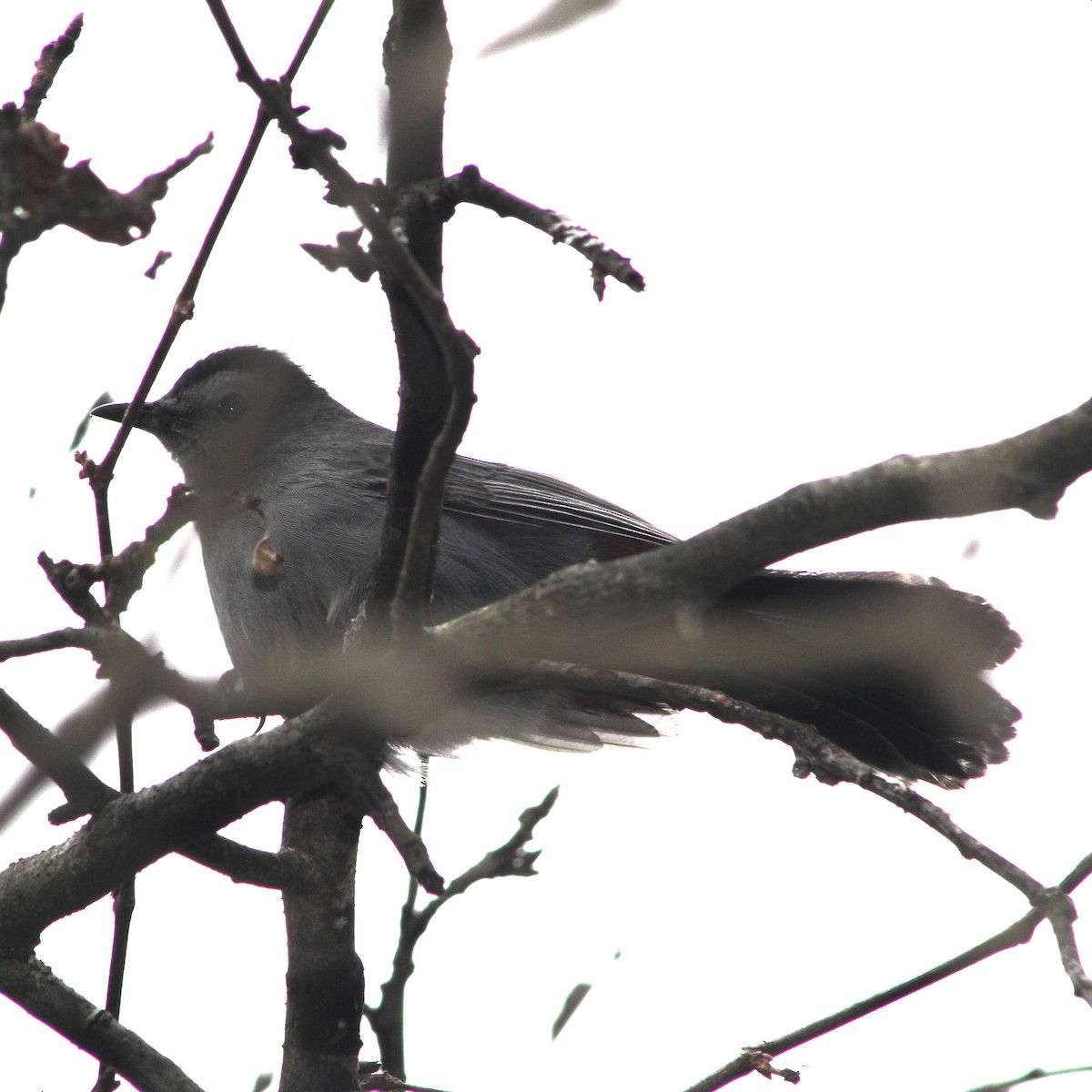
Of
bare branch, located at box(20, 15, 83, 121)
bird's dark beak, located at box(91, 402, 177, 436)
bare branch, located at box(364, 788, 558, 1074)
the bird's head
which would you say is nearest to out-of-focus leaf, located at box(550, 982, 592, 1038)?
bare branch, located at box(364, 788, 558, 1074)

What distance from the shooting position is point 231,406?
19.9 ft

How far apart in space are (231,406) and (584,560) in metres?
2.10

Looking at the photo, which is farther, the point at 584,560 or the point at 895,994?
the point at 584,560

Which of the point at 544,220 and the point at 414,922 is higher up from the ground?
the point at 544,220

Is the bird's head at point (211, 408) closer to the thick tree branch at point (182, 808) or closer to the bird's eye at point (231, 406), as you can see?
the bird's eye at point (231, 406)

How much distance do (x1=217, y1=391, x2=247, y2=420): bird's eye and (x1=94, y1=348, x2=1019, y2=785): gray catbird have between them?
0.80 ft

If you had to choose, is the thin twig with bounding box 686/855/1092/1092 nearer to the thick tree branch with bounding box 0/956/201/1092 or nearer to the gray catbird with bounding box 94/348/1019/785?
the gray catbird with bounding box 94/348/1019/785

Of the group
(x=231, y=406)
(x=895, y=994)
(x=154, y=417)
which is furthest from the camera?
(x=154, y=417)

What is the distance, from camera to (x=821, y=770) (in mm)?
2383

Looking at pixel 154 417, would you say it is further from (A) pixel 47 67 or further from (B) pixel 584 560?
(A) pixel 47 67

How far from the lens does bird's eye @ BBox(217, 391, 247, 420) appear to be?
6.00 m

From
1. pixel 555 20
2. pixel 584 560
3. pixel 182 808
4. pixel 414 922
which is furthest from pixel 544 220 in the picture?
pixel 584 560

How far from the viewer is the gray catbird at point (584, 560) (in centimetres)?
392

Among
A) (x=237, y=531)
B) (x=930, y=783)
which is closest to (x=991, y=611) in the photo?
(x=930, y=783)
